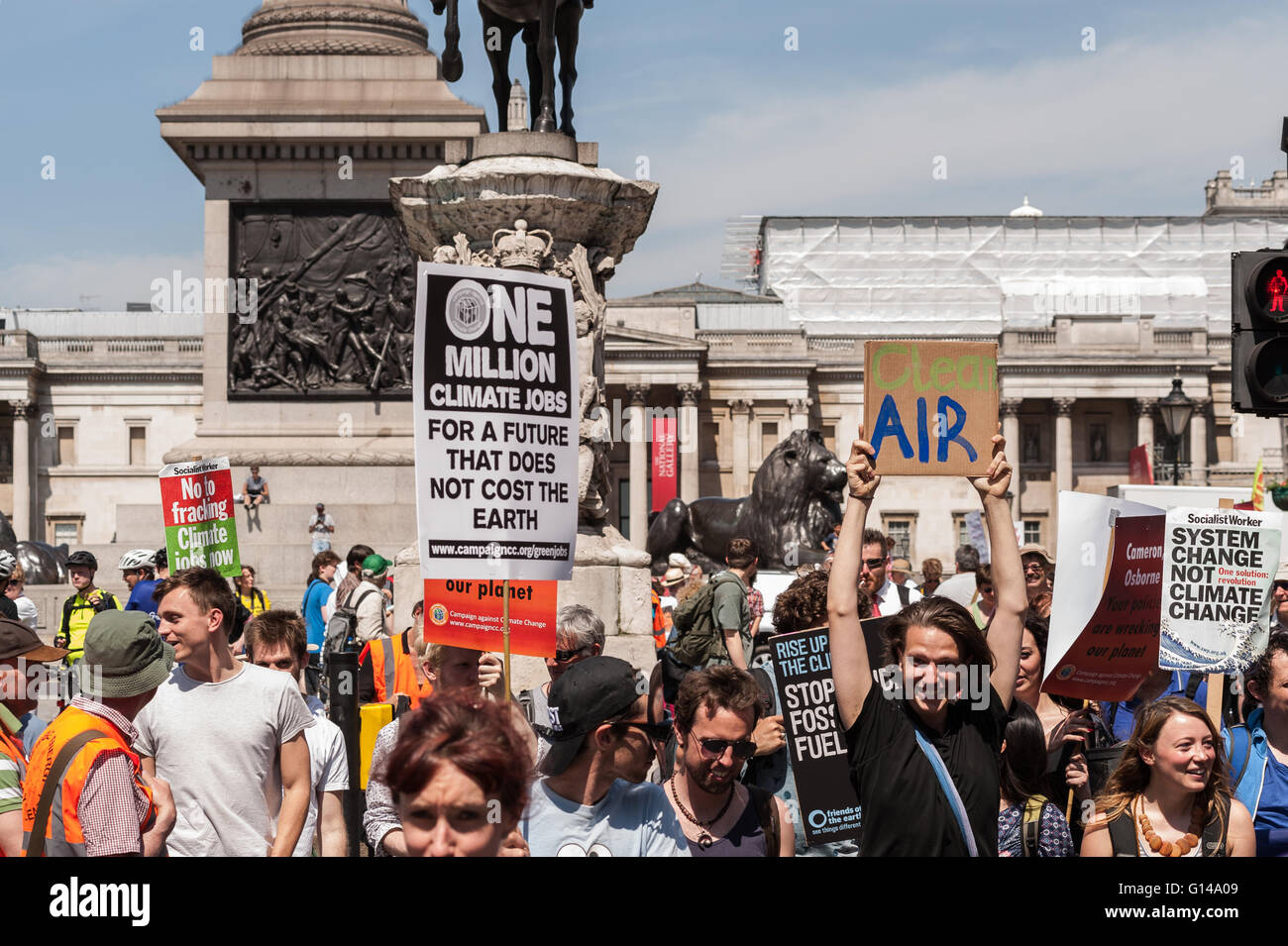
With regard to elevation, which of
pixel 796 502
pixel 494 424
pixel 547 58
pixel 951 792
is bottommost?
pixel 951 792

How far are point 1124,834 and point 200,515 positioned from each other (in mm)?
8982

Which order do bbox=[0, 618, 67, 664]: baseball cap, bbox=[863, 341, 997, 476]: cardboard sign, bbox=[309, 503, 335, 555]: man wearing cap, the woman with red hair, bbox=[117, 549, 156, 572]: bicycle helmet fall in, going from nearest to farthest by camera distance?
the woman with red hair, bbox=[0, 618, 67, 664]: baseball cap, bbox=[863, 341, 997, 476]: cardboard sign, bbox=[117, 549, 156, 572]: bicycle helmet, bbox=[309, 503, 335, 555]: man wearing cap

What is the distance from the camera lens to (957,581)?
11.4 meters

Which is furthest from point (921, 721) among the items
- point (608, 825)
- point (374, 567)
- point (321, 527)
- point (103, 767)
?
point (321, 527)

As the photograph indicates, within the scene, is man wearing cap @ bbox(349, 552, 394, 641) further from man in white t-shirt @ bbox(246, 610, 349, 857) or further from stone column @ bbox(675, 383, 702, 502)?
stone column @ bbox(675, 383, 702, 502)

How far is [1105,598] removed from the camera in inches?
285

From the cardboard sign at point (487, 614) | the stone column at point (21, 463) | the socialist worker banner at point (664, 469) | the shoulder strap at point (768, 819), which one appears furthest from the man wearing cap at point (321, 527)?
the stone column at point (21, 463)

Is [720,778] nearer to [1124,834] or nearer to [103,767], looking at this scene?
[1124,834]

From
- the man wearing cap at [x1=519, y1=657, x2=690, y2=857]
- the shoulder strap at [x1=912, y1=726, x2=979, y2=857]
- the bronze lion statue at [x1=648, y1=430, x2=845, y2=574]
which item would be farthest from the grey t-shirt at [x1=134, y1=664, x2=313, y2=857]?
the bronze lion statue at [x1=648, y1=430, x2=845, y2=574]

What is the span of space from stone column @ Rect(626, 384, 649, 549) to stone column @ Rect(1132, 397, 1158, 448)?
79.1 ft

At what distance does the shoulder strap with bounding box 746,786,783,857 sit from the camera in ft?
15.2

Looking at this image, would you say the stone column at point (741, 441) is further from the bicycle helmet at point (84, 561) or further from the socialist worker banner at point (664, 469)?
the bicycle helmet at point (84, 561)

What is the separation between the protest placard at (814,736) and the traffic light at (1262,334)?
97.2 inches

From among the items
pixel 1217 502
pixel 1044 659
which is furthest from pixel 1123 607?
pixel 1217 502
